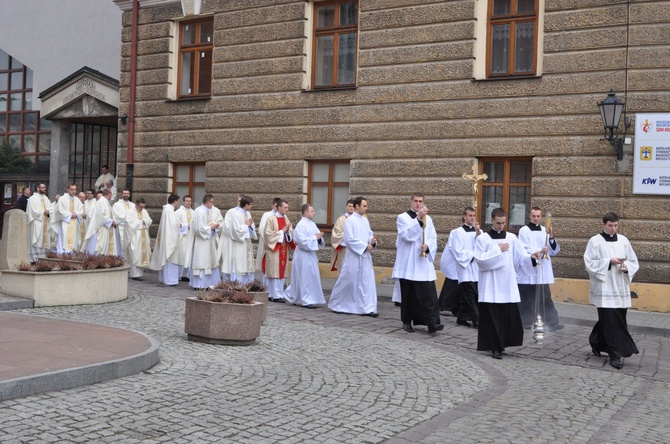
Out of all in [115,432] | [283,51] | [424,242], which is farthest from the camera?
[283,51]

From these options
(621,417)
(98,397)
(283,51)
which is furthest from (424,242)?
(283,51)

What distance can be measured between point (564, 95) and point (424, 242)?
5389 mm

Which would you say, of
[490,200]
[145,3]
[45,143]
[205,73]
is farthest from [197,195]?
[45,143]

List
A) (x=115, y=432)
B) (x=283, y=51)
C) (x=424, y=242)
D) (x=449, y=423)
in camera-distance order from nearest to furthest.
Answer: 1. (x=115, y=432)
2. (x=449, y=423)
3. (x=424, y=242)
4. (x=283, y=51)

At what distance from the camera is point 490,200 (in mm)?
17453

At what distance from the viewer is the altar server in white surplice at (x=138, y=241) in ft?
64.6

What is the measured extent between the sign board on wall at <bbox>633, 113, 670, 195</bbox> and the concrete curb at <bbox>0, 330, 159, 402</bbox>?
10258 mm

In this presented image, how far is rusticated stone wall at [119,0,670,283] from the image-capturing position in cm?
1573

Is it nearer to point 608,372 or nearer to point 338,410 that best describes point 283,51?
point 608,372

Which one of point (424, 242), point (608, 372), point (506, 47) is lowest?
point (608, 372)

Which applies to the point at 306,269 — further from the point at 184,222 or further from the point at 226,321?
the point at 226,321

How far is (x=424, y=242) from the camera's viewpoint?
503 inches

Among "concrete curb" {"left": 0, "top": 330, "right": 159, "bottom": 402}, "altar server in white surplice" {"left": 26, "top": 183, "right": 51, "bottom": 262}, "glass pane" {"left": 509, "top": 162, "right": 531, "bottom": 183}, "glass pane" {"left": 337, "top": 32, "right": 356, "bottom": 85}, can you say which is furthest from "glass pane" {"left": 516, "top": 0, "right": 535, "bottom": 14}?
"altar server in white surplice" {"left": 26, "top": 183, "right": 51, "bottom": 262}

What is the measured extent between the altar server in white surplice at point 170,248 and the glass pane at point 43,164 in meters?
10.9
